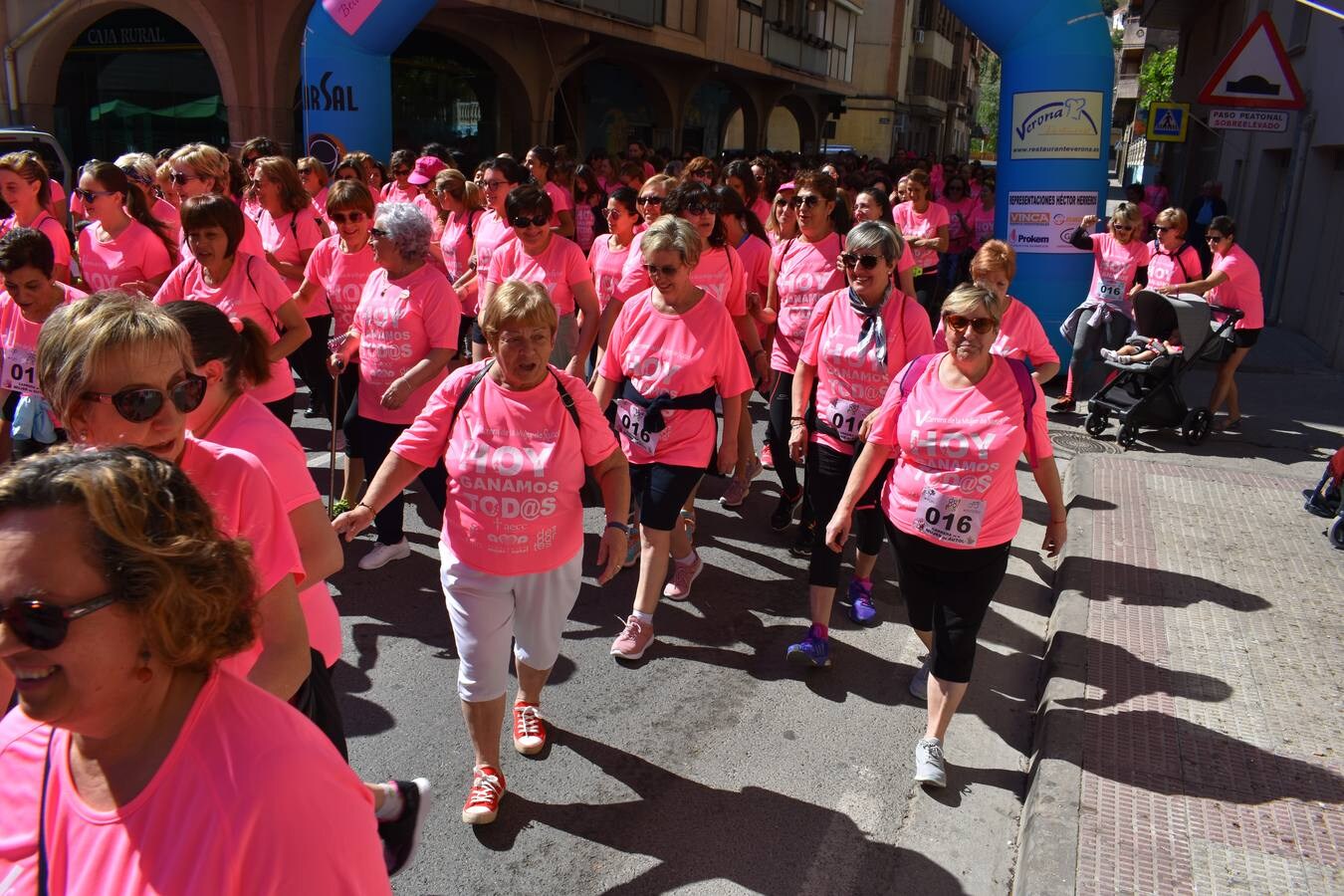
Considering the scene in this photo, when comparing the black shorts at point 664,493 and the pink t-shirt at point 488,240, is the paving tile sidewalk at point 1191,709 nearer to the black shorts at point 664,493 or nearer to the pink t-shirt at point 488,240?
the black shorts at point 664,493

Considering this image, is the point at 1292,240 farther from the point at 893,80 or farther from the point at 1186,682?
the point at 893,80

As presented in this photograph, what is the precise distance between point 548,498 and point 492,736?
83 centimetres

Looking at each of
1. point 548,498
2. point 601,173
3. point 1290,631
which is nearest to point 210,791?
point 548,498

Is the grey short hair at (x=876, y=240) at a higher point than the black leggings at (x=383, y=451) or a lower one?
higher

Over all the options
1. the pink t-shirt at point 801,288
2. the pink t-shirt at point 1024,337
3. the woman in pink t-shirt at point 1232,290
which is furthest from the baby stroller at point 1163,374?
the pink t-shirt at point 801,288

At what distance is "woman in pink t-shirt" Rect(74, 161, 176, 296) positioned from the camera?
20.4ft

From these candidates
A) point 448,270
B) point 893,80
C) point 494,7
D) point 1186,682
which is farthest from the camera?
point 893,80

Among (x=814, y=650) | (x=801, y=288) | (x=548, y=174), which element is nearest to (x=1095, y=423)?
(x=801, y=288)

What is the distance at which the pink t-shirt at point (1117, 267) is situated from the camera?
9445 mm

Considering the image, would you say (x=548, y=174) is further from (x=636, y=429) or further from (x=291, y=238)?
(x=636, y=429)

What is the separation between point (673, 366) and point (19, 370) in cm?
272

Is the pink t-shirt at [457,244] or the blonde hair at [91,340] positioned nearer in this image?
the blonde hair at [91,340]

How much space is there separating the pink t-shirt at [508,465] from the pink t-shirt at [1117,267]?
7.29 m

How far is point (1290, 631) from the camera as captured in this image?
16.5 ft
